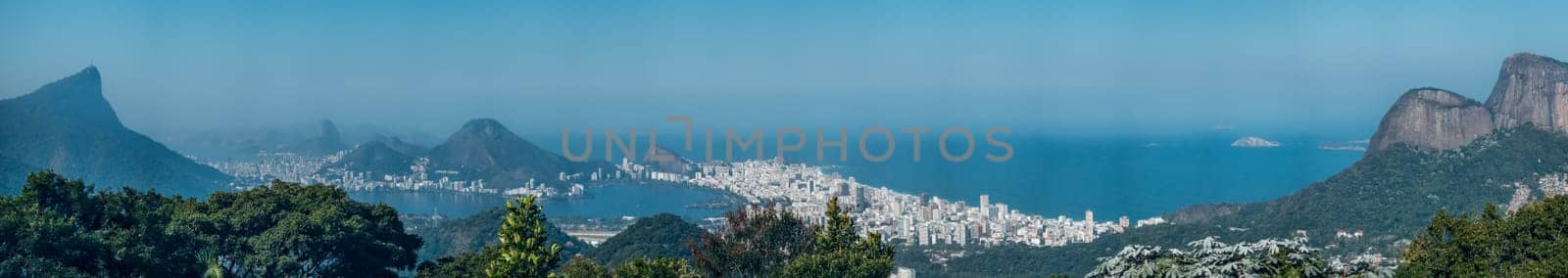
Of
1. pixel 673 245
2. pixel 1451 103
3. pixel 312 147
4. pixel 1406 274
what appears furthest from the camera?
pixel 312 147

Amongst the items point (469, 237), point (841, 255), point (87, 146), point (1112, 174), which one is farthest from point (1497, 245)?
point (1112, 174)

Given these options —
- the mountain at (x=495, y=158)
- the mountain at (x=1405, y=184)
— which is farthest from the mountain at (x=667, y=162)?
the mountain at (x=1405, y=184)

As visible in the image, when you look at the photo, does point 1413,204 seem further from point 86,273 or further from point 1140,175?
point 1140,175

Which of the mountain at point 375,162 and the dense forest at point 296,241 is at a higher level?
the mountain at point 375,162

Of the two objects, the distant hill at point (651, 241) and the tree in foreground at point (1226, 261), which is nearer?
the tree in foreground at point (1226, 261)

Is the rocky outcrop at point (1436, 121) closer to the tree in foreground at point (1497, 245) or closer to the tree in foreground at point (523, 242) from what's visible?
the tree in foreground at point (1497, 245)

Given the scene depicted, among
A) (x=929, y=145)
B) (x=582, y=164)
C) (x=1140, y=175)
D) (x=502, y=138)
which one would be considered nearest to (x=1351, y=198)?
(x=1140, y=175)

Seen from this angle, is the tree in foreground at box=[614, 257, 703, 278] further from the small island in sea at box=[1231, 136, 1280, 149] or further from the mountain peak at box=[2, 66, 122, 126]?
the small island in sea at box=[1231, 136, 1280, 149]
